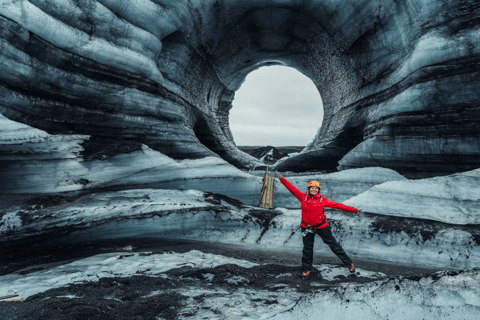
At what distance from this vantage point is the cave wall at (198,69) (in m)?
4.74

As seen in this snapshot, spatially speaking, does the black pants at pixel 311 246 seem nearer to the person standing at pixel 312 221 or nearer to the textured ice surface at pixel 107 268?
the person standing at pixel 312 221

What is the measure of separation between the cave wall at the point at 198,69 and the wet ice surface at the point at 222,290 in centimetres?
258

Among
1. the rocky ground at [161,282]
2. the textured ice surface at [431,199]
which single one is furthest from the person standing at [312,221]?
the textured ice surface at [431,199]

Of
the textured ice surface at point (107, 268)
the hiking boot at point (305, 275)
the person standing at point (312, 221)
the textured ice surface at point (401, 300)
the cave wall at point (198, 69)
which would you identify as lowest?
the textured ice surface at point (107, 268)

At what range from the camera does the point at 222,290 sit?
2.74 meters

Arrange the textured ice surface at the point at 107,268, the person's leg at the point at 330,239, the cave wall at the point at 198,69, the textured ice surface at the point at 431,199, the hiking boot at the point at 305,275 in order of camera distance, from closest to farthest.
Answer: the textured ice surface at the point at 107,268
the hiking boot at the point at 305,275
the person's leg at the point at 330,239
the textured ice surface at the point at 431,199
the cave wall at the point at 198,69

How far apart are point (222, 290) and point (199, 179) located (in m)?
2.92

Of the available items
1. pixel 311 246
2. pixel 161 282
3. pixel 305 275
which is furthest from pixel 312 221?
pixel 161 282

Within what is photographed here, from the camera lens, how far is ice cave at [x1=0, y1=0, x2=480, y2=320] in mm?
2479

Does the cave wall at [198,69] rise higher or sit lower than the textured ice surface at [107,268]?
higher

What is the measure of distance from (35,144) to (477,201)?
693 centimetres

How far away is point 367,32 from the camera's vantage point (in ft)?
21.5

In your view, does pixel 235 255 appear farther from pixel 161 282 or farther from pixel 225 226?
pixel 161 282

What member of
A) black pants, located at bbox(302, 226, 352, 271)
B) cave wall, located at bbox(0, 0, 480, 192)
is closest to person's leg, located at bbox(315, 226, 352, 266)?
black pants, located at bbox(302, 226, 352, 271)
